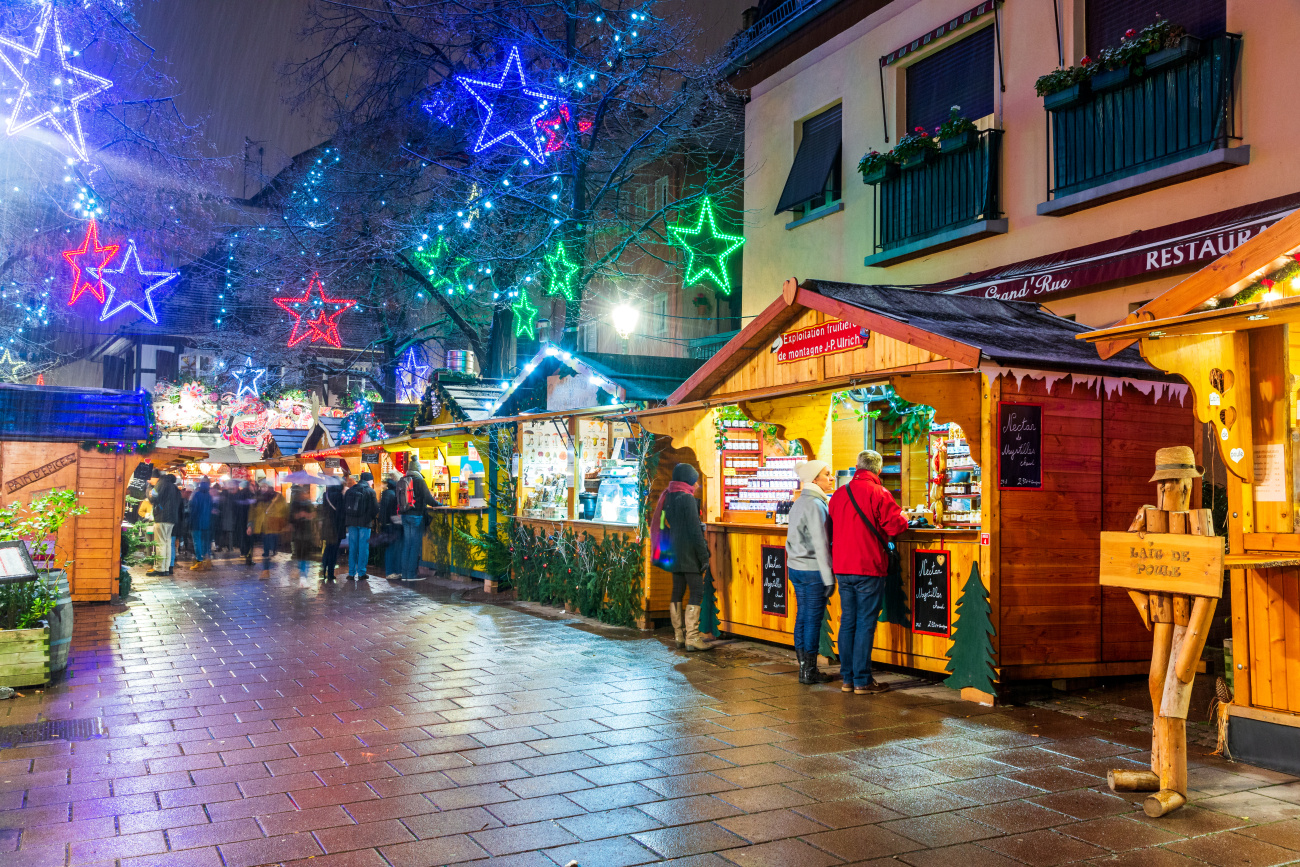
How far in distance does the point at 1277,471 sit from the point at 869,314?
10.4ft

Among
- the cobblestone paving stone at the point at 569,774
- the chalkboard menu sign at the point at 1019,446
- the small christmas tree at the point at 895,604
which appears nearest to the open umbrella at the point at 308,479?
the cobblestone paving stone at the point at 569,774

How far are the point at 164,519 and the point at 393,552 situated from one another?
410 centimetres

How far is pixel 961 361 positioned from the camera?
7223 mm

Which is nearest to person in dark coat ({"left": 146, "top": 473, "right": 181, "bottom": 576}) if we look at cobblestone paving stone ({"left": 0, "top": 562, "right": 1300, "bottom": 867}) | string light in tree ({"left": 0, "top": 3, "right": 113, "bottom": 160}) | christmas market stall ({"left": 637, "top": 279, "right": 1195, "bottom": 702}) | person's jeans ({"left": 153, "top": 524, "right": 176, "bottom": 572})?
person's jeans ({"left": 153, "top": 524, "right": 176, "bottom": 572})

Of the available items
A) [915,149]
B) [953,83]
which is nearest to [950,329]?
[915,149]

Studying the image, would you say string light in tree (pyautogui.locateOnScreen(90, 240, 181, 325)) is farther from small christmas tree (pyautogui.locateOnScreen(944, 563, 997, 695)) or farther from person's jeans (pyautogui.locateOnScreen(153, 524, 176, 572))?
small christmas tree (pyautogui.locateOnScreen(944, 563, 997, 695))

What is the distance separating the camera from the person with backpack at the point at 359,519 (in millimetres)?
16250

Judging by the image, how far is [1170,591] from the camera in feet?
A: 16.1

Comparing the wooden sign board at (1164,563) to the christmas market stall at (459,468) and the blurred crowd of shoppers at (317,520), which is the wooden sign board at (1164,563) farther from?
the blurred crowd of shoppers at (317,520)

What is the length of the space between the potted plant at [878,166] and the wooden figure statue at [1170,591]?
8.22 metres

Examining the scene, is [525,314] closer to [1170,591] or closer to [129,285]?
[129,285]

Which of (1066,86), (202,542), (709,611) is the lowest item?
(709,611)

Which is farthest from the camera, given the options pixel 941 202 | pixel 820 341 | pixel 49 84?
pixel 49 84

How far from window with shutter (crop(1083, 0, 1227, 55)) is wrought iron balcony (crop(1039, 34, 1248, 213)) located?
41 centimetres
